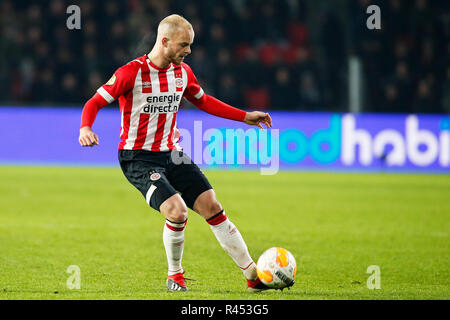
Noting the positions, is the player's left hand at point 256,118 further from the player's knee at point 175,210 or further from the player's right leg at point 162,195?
the player's knee at point 175,210

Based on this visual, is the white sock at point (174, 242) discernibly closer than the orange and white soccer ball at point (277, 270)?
No

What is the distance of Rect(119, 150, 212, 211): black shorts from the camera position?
5449 millimetres

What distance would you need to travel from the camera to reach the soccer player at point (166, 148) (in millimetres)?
5371

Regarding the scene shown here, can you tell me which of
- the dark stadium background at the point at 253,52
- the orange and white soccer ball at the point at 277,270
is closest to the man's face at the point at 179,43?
the orange and white soccer ball at the point at 277,270

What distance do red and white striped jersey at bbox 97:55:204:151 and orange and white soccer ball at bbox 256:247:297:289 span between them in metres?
1.04

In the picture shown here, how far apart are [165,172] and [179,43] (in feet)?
2.97

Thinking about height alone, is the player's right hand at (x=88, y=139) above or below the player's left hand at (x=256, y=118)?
below

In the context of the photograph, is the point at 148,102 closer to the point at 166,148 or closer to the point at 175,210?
the point at 166,148

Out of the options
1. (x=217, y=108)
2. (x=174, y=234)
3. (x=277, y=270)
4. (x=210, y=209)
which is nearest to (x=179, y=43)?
(x=217, y=108)

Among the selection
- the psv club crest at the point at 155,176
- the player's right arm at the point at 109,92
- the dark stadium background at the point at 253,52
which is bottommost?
the psv club crest at the point at 155,176

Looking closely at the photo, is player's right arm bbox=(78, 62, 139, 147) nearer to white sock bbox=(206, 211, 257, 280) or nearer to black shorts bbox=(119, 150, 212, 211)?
black shorts bbox=(119, 150, 212, 211)

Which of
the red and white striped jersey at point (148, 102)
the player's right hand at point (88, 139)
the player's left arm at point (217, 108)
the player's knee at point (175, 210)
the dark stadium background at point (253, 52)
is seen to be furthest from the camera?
the dark stadium background at point (253, 52)

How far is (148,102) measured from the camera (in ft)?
18.0

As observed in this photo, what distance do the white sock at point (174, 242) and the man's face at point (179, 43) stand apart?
115 centimetres
